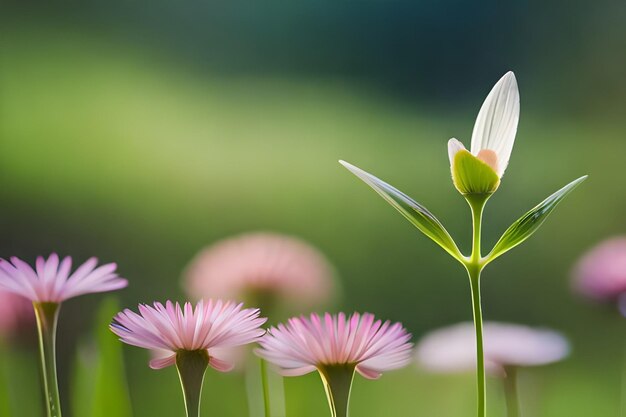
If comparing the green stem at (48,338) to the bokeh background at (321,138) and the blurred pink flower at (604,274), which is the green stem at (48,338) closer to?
the blurred pink flower at (604,274)

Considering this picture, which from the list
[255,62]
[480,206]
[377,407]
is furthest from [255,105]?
[480,206]

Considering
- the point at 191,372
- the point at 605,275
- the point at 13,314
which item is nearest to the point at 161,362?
the point at 191,372

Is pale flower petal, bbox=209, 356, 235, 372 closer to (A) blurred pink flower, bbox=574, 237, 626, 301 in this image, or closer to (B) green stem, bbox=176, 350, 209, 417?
(B) green stem, bbox=176, 350, 209, 417

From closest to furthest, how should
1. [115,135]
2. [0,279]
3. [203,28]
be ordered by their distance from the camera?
[0,279]
[203,28]
[115,135]

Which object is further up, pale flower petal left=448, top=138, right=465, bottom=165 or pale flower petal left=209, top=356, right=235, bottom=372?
pale flower petal left=448, top=138, right=465, bottom=165

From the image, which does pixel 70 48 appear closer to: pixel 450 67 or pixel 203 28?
pixel 203 28

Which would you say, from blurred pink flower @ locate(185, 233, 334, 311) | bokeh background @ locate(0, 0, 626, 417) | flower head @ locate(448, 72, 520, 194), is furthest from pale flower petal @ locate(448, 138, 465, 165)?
bokeh background @ locate(0, 0, 626, 417)
